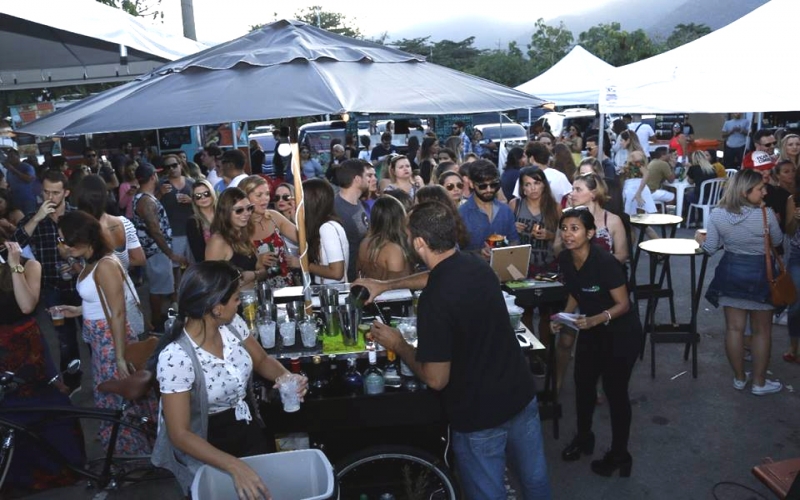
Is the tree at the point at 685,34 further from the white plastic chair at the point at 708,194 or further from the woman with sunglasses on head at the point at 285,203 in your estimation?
the woman with sunglasses on head at the point at 285,203

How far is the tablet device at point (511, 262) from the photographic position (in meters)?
4.27

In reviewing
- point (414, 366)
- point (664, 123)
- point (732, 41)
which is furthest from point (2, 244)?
point (664, 123)

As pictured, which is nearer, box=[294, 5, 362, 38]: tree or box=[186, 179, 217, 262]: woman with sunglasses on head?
box=[186, 179, 217, 262]: woman with sunglasses on head

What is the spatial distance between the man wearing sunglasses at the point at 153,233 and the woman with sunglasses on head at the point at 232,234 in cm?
198

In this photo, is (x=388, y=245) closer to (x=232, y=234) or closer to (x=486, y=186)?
(x=232, y=234)

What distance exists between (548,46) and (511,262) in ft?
155

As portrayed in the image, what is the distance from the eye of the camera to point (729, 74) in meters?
5.30

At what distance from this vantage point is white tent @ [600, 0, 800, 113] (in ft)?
16.3

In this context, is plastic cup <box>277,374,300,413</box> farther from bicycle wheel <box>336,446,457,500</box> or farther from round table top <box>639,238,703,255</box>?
round table top <box>639,238,703,255</box>

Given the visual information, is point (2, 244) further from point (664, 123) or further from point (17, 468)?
point (664, 123)

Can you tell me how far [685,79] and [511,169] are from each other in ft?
9.40

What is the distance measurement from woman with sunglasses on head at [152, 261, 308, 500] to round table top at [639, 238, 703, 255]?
146 inches

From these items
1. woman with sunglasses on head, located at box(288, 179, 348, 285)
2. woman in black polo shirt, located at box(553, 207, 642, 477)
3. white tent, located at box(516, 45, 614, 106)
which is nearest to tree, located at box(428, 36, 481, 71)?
white tent, located at box(516, 45, 614, 106)

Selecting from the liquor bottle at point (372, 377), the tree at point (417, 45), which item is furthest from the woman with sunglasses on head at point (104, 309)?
the tree at point (417, 45)
